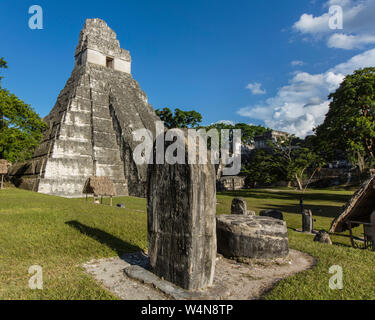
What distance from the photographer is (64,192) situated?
61.8ft

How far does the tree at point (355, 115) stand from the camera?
18.8m

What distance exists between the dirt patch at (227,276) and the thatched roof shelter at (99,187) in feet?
34.2

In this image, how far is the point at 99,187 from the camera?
15.4 meters

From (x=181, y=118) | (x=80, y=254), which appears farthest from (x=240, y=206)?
(x=181, y=118)

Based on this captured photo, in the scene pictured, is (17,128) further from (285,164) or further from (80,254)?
(285,164)

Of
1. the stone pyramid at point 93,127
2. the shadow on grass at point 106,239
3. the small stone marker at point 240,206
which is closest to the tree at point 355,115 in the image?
the small stone marker at point 240,206

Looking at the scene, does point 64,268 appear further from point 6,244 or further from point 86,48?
point 86,48

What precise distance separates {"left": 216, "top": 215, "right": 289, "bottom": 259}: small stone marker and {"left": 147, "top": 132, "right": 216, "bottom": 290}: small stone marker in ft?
5.31

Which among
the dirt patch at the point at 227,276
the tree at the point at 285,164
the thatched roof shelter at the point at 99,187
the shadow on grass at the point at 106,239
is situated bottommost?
the dirt patch at the point at 227,276

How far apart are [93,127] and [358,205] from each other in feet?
64.3

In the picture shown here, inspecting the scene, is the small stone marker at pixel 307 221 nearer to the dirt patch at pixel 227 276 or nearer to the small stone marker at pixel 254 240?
the dirt patch at pixel 227 276
